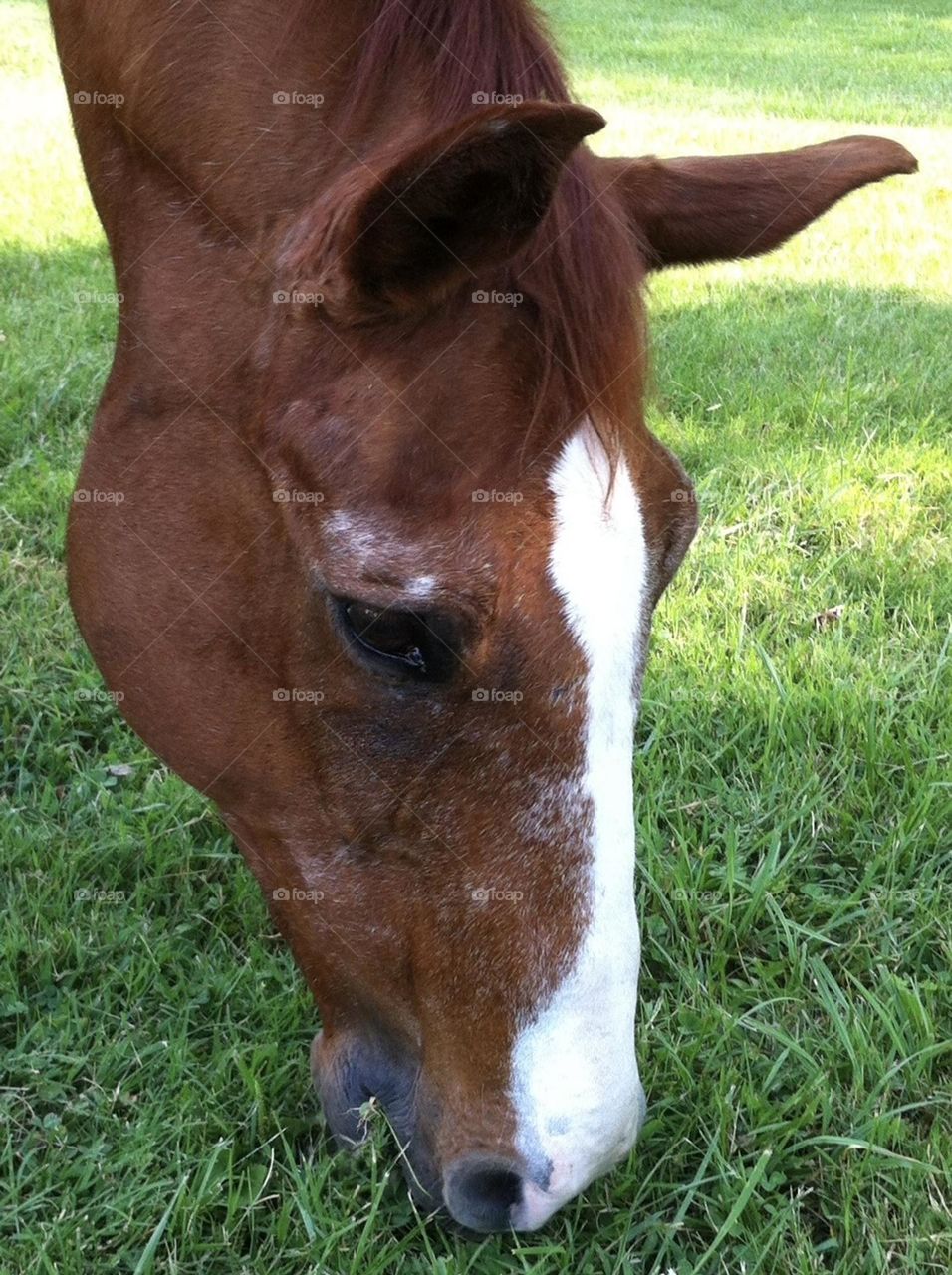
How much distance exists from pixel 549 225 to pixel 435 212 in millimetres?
208

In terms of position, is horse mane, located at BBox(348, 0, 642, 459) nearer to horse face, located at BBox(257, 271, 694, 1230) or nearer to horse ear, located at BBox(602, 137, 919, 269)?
horse face, located at BBox(257, 271, 694, 1230)

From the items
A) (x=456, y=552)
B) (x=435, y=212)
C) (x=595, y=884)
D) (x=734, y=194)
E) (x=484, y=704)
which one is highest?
(x=435, y=212)

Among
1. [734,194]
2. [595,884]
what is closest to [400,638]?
[595,884]

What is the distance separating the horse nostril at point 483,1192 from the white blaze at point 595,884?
0.03 metres

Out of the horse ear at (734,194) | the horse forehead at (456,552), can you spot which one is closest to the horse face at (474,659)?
the horse forehead at (456,552)

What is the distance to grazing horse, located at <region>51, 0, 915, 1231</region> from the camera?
1547mm

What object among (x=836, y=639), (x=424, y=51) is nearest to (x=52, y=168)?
(x=836, y=639)

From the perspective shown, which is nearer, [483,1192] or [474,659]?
[474,659]

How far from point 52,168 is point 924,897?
7078 mm

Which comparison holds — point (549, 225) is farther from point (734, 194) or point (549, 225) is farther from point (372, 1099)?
point (372, 1099)

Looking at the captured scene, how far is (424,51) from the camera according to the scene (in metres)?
1.65

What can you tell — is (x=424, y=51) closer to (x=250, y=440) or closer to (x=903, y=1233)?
(x=250, y=440)

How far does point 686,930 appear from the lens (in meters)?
2.57

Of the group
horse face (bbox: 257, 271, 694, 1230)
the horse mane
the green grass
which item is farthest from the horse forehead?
the green grass
